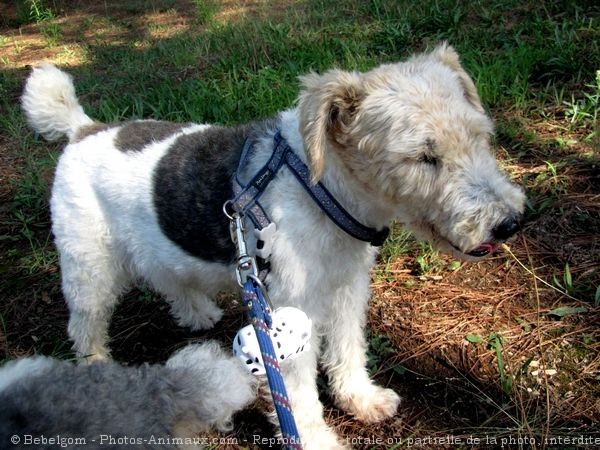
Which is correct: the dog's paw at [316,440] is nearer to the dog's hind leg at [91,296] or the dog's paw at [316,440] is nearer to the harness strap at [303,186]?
the harness strap at [303,186]

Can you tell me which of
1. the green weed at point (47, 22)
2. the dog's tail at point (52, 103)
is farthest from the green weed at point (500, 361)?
the green weed at point (47, 22)

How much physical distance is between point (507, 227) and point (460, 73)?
89 centimetres

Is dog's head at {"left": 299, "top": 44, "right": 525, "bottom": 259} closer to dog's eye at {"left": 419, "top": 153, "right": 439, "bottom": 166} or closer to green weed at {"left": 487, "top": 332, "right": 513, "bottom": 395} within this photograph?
dog's eye at {"left": 419, "top": 153, "right": 439, "bottom": 166}

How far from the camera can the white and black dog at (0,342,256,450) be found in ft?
5.20

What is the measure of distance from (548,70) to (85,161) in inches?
168

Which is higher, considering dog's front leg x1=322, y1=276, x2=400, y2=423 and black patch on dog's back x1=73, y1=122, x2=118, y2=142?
black patch on dog's back x1=73, y1=122, x2=118, y2=142

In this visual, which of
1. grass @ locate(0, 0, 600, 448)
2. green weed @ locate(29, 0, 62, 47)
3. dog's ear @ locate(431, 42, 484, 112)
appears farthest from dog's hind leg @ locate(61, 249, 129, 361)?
green weed @ locate(29, 0, 62, 47)

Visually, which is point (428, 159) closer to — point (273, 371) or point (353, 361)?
point (273, 371)

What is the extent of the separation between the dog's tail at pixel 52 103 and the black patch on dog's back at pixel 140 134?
0.43m

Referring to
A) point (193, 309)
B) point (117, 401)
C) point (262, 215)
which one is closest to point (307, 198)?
point (262, 215)

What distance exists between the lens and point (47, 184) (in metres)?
4.79

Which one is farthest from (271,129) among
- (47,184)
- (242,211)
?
(47,184)

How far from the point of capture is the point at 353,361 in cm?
289

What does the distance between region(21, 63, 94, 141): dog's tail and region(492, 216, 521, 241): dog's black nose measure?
2567 millimetres
